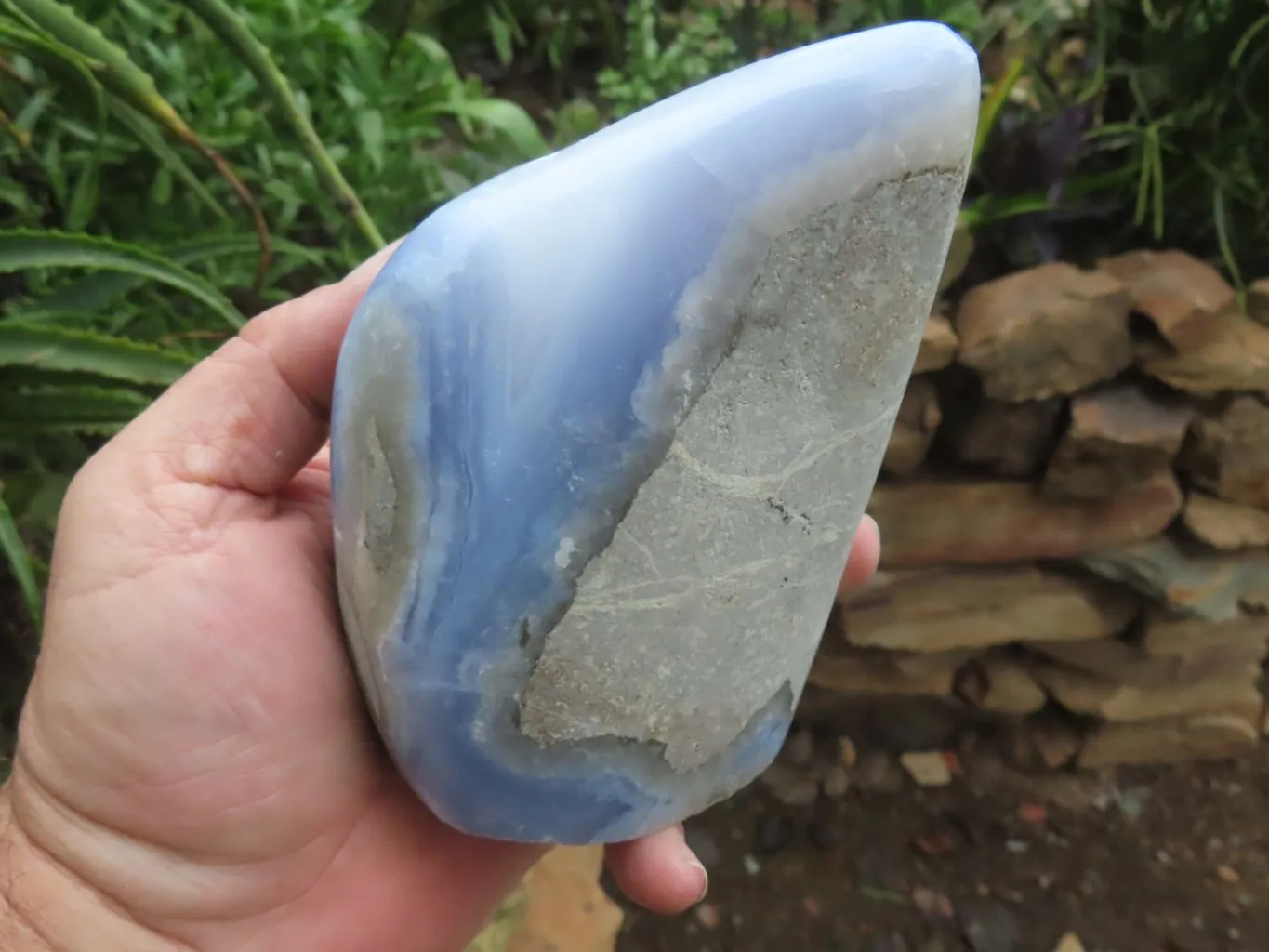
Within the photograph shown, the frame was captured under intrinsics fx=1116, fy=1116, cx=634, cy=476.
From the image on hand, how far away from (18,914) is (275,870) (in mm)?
117

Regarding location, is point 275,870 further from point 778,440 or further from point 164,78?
point 164,78

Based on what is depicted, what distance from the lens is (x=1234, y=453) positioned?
3.33ft

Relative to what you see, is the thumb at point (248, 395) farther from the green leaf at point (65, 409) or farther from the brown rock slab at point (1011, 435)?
the brown rock slab at point (1011, 435)

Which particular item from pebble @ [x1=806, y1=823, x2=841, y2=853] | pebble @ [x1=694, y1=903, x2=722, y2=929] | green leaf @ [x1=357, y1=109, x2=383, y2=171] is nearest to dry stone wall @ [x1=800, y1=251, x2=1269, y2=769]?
pebble @ [x1=806, y1=823, x2=841, y2=853]

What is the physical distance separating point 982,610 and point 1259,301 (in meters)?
0.40

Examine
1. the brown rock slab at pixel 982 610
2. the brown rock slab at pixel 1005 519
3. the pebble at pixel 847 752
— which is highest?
the brown rock slab at pixel 1005 519

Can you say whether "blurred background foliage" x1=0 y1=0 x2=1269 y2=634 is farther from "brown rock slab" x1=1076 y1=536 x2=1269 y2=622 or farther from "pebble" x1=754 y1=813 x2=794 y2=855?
"pebble" x1=754 y1=813 x2=794 y2=855

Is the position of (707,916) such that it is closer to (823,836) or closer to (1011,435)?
(823,836)

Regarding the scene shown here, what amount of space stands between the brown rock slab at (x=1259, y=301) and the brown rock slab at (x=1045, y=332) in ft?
0.41

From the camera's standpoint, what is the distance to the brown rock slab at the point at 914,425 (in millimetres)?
983

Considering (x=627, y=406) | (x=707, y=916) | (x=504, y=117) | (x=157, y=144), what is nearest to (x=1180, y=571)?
(x=707, y=916)

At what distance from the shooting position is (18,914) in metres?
0.53

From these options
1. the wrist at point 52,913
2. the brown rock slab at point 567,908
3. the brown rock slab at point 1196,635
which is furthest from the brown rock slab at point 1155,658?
the wrist at point 52,913

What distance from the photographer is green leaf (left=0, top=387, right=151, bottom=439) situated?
0.67m
